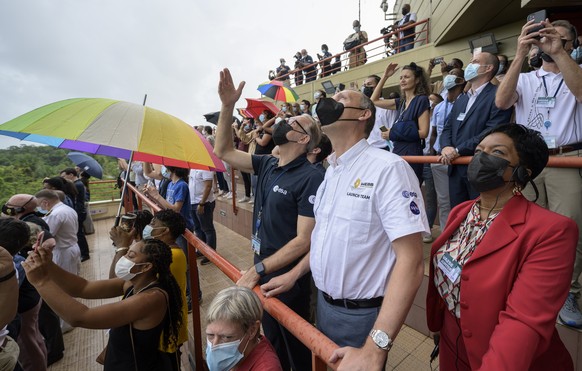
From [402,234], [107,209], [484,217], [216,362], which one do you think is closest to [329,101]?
[402,234]

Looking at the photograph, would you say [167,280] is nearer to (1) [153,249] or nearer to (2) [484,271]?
(1) [153,249]

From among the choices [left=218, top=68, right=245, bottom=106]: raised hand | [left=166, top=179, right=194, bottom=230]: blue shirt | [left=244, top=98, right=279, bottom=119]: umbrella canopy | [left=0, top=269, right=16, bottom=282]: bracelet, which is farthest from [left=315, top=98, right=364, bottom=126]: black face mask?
[left=244, top=98, right=279, bottom=119]: umbrella canopy

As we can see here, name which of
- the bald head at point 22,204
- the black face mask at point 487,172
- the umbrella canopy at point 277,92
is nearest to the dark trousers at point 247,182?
the umbrella canopy at point 277,92

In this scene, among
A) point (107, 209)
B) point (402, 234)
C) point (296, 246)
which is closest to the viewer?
point (402, 234)

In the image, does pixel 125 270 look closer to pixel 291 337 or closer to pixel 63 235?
pixel 291 337

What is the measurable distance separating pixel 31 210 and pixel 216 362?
3738 millimetres

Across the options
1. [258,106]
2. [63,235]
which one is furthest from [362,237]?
[258,106]

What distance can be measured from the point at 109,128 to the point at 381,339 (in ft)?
7.81

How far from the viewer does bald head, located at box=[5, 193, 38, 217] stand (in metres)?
3.49

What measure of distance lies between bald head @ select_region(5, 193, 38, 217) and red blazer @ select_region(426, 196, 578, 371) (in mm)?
4654

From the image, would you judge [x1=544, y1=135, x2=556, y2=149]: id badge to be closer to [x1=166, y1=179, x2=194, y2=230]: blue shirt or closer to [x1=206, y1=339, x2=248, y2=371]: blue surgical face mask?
[x1=206, y1=339, x2=248, y2=371]: blue surgical face mask

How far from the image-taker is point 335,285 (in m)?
1.51

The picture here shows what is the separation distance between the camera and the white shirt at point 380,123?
4.16m

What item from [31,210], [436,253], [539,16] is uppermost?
[539,16]
